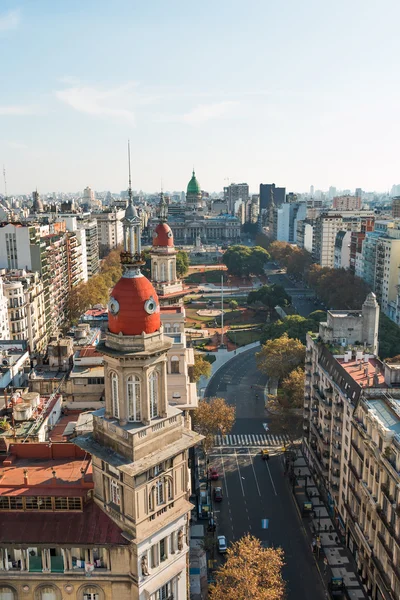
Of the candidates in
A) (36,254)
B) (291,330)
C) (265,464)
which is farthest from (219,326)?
(265,464)

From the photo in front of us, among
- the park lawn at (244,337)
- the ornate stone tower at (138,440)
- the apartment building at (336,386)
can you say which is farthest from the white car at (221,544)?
the park lawn at (244,337)

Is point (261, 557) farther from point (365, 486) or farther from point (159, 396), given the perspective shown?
point (159, 396)

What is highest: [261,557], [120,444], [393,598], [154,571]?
[120,444]

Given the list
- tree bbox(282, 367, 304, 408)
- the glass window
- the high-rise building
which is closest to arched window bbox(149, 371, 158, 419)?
the glass window

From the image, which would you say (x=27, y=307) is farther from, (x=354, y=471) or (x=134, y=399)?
(x=134, y=399)

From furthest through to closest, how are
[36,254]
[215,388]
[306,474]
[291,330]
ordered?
1. [36,254]
2. [291,330]
3. [215,388]
4. [306,474]

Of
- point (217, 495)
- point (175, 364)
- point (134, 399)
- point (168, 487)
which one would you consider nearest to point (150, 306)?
point (134, 399)

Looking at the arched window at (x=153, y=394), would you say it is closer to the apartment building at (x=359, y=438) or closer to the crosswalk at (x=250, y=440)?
the apartment building at (x=359, y=438)
